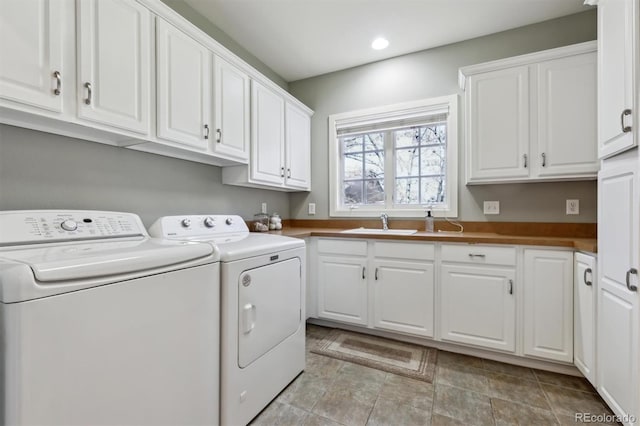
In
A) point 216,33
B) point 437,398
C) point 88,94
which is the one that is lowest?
point 437,398

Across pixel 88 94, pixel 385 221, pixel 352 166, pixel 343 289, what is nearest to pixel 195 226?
pixel 88 94

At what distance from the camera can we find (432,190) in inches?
109

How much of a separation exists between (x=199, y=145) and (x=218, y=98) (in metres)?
0.39

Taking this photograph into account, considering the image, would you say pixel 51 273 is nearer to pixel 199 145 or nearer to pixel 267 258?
pixel 267 258

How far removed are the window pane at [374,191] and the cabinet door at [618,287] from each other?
5.54 feet

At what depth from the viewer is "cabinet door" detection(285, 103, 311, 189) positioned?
2.82 meters

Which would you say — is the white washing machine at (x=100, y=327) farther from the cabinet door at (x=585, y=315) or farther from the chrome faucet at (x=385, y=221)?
the cabinet door at (x=585, y=315)

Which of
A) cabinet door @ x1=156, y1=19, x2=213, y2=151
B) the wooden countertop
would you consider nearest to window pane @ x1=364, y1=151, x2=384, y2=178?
the wooden countertop

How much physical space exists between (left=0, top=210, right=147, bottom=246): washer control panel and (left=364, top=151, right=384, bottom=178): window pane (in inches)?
86.1

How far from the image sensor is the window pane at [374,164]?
303cm

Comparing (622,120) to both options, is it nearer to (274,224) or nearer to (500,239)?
(500,239)

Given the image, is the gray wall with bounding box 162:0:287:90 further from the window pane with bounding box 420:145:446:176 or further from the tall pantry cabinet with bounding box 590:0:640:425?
the tall pantry cabinet with bounding box 590:0:640:425

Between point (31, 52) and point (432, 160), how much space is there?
9.11 feet

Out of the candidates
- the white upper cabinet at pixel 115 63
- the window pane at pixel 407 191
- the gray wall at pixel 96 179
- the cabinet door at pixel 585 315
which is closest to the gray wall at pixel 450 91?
the window pane at pixel 407 191
